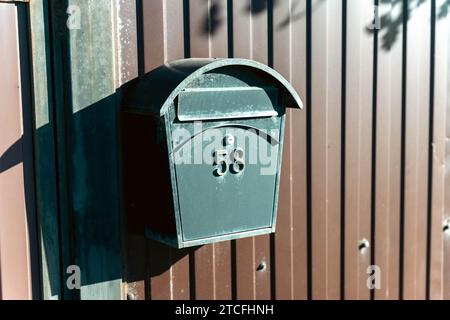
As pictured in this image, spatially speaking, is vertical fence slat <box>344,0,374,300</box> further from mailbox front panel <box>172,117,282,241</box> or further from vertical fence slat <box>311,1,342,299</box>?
mailbox front panel <box>172,117,282,241</box>

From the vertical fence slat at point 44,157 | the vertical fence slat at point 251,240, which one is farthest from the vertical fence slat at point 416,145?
the vertical fence slat at point 44,157

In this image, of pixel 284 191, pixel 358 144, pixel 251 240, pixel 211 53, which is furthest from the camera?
pixel 358 144

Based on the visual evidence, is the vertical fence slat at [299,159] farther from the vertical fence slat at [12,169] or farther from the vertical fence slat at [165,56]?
the vertical fence slat at [12,169]

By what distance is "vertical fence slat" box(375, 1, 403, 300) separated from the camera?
15.0 feet

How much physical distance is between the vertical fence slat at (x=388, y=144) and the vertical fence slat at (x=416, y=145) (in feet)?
0.26

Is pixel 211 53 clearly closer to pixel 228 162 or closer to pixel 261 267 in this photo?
pixel 228 162

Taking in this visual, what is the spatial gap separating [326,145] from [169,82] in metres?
1.31

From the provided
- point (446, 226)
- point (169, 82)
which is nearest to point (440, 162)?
point (446, 226)

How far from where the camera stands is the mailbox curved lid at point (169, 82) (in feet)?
10.6

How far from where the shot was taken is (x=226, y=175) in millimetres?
3439

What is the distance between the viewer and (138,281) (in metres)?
3.66

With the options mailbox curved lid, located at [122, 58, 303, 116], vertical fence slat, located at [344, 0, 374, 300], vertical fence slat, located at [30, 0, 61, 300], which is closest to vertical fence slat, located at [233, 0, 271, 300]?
mailbox curved lid, located at [122, 58, 303, 116]

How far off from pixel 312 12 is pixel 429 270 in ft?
6.29

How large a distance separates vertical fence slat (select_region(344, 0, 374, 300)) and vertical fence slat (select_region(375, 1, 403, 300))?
0.26ft
